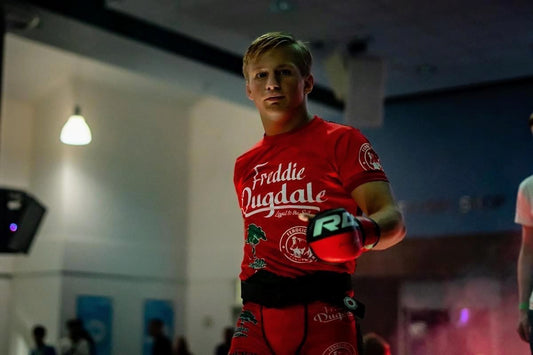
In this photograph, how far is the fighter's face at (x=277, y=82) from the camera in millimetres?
1727

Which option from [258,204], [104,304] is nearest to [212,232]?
[104,304]

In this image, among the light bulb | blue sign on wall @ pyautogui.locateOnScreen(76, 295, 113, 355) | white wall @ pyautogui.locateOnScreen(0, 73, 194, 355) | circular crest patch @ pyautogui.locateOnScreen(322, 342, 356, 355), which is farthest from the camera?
white wall @ pyautogui.locateOnScreen(0, 73, 194, 355)

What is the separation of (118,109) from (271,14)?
260 inches

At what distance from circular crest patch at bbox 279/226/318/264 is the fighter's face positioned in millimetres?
278

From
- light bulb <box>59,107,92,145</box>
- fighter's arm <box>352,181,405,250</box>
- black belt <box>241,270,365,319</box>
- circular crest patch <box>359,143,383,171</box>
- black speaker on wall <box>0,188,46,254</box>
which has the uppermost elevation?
light bulb <box>59,107,92,145</box>

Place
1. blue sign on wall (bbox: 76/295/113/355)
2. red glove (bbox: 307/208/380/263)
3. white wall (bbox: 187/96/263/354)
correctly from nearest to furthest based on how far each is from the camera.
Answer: red glove (bbox: 307/208/380/263) → blue sign on wall (bbox: 76/295/113/355) → white wall (bbox: 187/96/263/354)

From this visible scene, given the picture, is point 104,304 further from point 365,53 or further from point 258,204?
point 258,204

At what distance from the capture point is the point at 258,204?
69.2 inches

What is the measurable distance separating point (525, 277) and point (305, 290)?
163cm

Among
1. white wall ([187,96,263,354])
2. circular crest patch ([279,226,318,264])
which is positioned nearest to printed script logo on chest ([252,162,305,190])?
circular crest patch ([279,226,318,264])

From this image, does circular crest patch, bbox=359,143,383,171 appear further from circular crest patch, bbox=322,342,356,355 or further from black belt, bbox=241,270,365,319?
circular crest patch, bbox=322,342,356,355

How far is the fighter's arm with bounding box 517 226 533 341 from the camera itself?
2924 mm

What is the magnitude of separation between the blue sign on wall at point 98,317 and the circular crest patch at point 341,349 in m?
11.2

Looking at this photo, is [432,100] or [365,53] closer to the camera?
[365,53]
